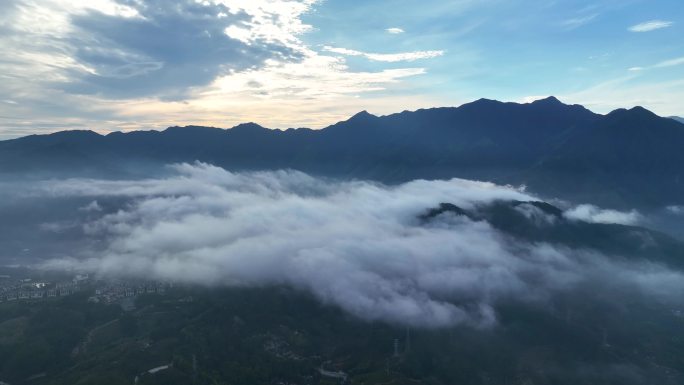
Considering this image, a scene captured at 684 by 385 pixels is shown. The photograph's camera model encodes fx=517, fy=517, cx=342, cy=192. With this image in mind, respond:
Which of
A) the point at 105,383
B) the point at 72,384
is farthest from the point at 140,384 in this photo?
the point at 72,384

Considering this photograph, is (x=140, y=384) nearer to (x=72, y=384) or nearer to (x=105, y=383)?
(x=105, y=383)
